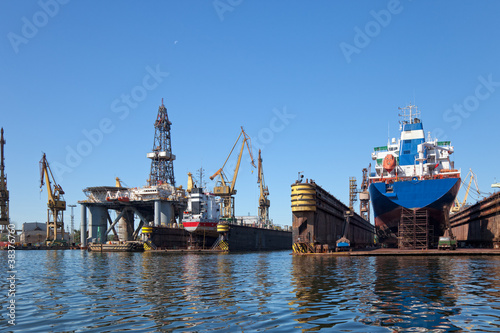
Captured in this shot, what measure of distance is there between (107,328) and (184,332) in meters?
2.75

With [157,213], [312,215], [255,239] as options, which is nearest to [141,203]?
[157,213]

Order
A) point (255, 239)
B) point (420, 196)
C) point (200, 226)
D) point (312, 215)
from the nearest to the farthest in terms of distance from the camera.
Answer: point (312, 215)
point (420, 196)
point (200, 226)
point (255, 239)

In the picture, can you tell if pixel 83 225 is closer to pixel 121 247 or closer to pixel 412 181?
pixel 121 247

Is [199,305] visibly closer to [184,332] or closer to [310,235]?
[184,332]

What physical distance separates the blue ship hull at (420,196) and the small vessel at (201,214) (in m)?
36.3

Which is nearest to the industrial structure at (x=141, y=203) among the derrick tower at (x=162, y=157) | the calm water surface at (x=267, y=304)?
the derrick tower at (x=162, y=157)

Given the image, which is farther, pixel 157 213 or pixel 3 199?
pixel 3 199

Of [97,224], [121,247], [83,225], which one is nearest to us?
[121,247]

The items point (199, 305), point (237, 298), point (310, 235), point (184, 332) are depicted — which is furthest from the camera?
point (310, 235)

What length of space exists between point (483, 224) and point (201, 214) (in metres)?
50.9

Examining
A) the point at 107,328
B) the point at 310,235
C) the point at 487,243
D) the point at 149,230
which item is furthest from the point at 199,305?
the point at 149,230

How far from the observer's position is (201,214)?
303ft

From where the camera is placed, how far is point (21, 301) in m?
21.6

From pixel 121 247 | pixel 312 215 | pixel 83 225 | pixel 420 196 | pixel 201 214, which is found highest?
pixel 420 196
